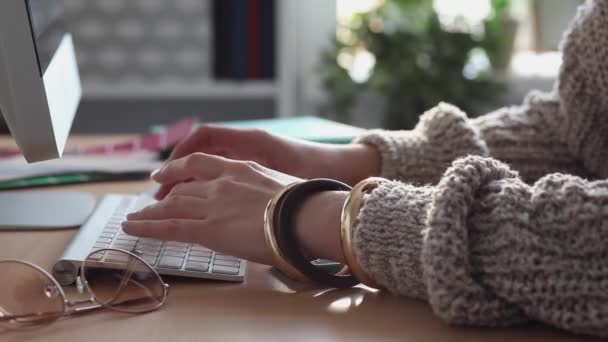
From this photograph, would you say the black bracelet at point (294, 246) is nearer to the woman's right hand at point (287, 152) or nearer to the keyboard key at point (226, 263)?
the keyboard key at point (226, 263)

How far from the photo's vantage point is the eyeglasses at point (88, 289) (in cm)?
56

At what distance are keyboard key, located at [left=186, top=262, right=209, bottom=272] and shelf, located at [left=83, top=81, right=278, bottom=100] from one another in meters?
1.74

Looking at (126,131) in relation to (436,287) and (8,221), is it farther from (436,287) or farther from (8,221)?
(436,287)

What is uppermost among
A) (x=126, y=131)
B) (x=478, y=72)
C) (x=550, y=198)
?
(x=550, y=198)

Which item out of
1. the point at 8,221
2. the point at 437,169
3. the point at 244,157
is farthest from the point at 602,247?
the point at 8,221

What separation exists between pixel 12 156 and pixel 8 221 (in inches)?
18.5

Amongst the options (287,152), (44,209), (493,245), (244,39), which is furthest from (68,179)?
(244,39)

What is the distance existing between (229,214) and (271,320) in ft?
0.44

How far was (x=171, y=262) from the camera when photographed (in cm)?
65

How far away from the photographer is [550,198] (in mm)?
543

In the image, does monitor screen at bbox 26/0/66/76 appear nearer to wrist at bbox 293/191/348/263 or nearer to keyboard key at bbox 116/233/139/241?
keyboard key at bbox 116/233/139/241

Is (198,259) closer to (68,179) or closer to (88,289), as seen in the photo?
(88,289)

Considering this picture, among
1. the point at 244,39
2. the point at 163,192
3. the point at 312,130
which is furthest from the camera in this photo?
the point at 244,39

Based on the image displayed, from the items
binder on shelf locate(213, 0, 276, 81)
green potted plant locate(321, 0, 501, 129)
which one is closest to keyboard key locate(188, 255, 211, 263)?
green potted plant locate(321, 0, 501, 129)
